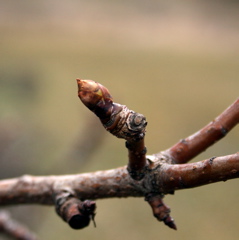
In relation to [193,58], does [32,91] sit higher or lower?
lower

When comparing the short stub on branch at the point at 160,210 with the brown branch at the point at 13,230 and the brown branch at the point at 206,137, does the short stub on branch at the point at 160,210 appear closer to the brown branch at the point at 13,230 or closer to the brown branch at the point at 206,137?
the brown branch at the point at 206,137

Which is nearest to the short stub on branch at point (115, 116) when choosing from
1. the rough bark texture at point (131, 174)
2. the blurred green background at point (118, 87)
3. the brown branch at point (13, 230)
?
the rough bark texture at point (131, 174)

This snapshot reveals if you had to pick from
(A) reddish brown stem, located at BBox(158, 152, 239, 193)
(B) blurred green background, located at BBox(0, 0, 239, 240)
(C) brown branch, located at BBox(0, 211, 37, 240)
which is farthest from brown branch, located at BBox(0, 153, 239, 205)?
(B) blurred green background, located at BBox(0, 0, 239, 240)

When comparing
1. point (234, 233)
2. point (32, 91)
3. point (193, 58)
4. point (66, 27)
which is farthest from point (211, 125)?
point (66, 27)

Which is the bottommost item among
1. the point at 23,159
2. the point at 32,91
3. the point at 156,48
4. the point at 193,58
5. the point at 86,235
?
the point at 86,235

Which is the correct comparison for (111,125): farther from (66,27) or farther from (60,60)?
(66,27)

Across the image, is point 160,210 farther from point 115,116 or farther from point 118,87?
point 118,87

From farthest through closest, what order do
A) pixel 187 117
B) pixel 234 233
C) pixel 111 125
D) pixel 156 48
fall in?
pixel 156 48
pixel 187 117
pixel 234 233
pixel 111 125
